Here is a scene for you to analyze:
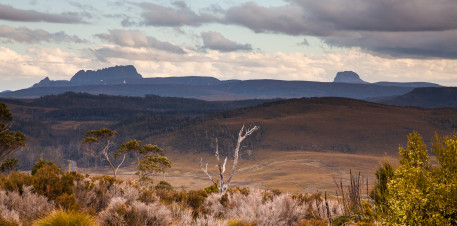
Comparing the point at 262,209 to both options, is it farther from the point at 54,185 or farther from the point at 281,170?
the point at 281,170

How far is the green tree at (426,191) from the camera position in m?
6.81

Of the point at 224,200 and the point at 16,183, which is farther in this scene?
the point at 224,200

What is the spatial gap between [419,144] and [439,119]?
699ft

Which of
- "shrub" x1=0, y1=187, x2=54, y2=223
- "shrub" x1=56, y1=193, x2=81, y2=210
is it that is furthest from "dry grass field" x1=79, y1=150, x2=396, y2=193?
"shrub" x1=0, y1=187, x2=54, y2=223

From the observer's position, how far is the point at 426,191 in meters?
7.03

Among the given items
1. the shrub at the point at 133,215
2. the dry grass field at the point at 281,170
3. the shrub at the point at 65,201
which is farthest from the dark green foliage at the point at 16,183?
the dry grass field at the point at 281,170

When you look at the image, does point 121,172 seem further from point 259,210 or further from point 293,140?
point 259,210

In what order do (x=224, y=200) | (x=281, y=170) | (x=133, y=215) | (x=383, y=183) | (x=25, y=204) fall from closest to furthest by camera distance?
1. (x=133, y=215)
2. (x=383, y=183)
3. (x=25, y=204)
4. (x=224, y=200)
5. (x=281, y=170)

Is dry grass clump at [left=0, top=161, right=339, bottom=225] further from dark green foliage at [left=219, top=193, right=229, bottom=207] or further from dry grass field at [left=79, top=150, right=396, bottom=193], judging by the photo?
dry grass field at [left=79, top=150, right=396, bottom=193]

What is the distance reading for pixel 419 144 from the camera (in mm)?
7609

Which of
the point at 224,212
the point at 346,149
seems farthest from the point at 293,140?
the point at 224,212

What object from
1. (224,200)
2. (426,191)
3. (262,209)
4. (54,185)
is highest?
(426,191)

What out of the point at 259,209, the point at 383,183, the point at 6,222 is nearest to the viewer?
the point at 6,222

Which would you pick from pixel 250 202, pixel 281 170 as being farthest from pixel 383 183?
pixel 281 170
